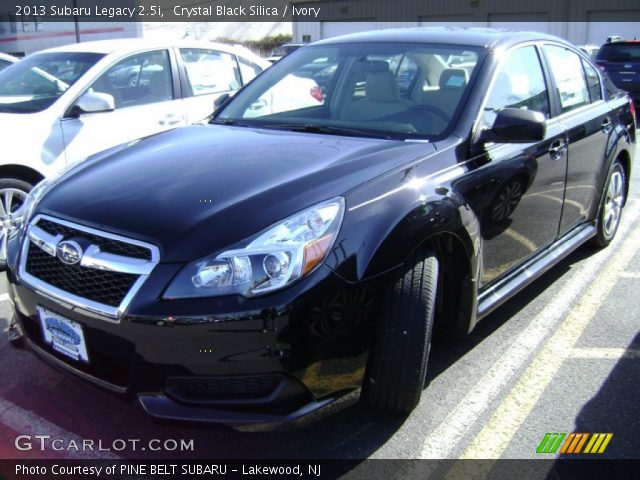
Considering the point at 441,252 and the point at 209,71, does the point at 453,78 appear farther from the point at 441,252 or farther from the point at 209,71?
the point at 209,71

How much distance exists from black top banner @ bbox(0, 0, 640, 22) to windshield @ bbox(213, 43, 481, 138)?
890 inches

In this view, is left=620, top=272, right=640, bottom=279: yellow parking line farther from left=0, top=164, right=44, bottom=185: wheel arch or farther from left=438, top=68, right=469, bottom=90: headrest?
left=0, top=164, right=44, bottom=185: wheel arch

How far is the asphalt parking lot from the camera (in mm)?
2703

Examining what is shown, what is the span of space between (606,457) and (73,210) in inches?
93.1

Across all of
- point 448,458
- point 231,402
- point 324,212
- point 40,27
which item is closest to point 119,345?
point 231,402

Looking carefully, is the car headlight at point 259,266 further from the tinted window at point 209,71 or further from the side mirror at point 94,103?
the tinted window at point 209,71

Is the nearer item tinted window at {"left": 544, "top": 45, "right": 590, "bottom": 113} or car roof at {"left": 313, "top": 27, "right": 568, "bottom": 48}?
car roof at {"left": 313, "top": 27, "right": 568, "bottom": 48}

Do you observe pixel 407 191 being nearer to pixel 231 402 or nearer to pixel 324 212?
pixel 324 212

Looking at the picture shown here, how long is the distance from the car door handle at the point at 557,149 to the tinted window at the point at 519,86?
194 mm

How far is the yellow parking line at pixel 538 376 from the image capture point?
9.04 ft

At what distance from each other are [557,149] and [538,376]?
52.2 inches

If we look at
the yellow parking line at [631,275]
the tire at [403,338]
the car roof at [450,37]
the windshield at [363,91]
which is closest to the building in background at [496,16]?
the yellow parking line at [631,275]

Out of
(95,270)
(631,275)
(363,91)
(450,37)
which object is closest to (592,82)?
(631,275)

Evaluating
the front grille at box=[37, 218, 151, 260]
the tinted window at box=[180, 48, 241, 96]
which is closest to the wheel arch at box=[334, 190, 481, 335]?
the front grille at box=[37, 218, 151, 260]
